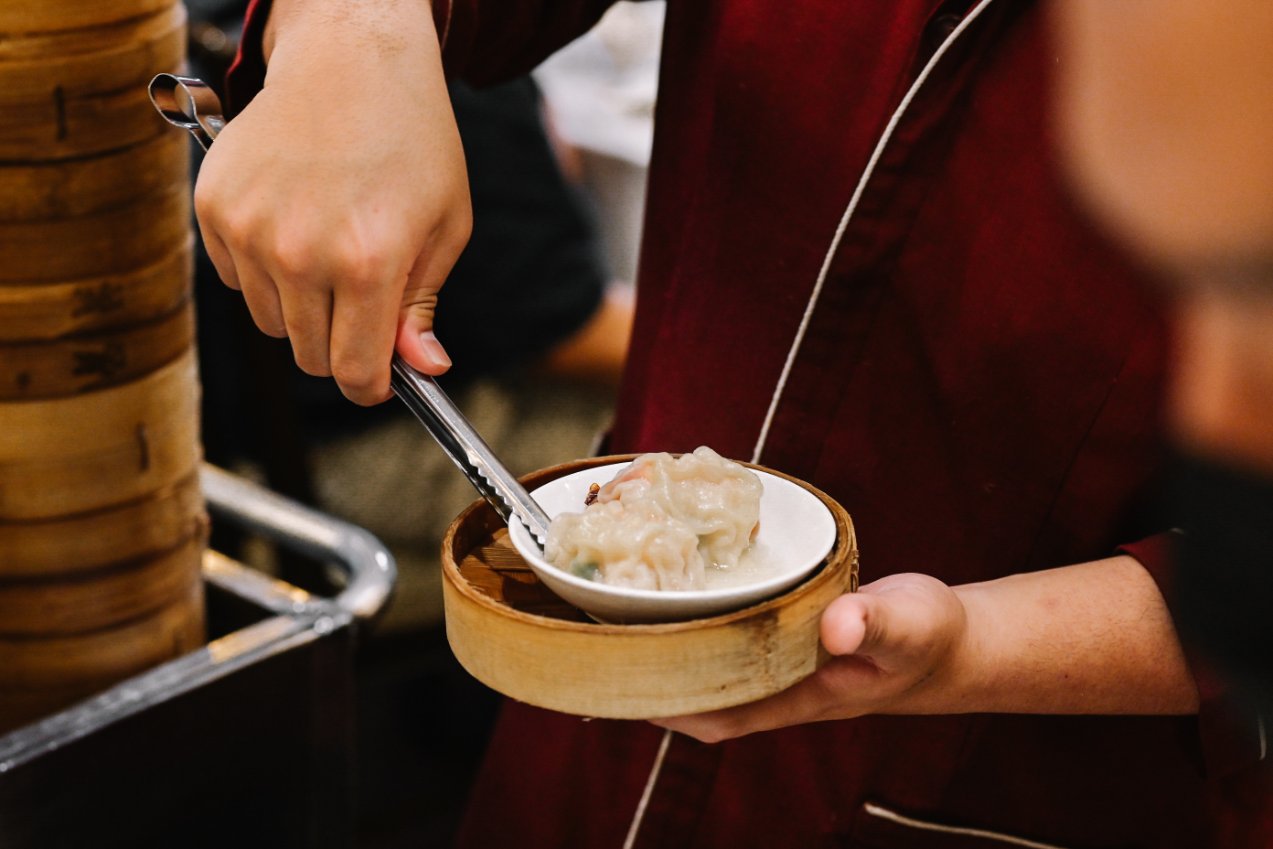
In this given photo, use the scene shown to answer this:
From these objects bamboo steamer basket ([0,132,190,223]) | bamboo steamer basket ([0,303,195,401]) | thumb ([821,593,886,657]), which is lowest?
bamboo steamer basket ([0,303,195,401])

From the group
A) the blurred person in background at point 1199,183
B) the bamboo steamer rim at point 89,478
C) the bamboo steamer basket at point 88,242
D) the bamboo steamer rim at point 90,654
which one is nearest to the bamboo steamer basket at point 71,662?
the bamboo steamer rim at point 90,654

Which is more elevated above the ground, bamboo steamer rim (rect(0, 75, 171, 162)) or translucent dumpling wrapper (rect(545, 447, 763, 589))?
bamboo steamer rim (rect(0, 75, 171, 162))

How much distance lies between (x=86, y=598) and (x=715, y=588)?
31.7 inches

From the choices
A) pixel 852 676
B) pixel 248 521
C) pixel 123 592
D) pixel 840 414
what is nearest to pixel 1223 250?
pixel 852 676

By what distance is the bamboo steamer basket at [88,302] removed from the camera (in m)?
1.31

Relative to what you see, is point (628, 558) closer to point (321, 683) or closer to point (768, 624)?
point (768, 624)

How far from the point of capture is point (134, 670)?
1.51 metres

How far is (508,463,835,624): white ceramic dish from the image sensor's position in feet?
3.21

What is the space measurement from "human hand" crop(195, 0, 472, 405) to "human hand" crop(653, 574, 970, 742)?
1.36ft

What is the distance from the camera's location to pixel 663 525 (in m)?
1.06

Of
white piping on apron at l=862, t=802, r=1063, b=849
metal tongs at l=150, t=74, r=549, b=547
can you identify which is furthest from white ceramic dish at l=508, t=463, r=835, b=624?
white piping on apron at l=862, t=802, r=1063, b=849

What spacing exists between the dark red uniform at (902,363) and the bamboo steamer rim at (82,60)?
12.4 inches

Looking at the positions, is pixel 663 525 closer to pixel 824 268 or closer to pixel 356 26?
pixel 824 268

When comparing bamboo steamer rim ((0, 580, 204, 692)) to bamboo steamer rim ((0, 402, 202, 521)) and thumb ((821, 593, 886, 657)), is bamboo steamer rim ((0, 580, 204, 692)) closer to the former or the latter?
bamboo steamer rim ((0, 402, 202, 521))
